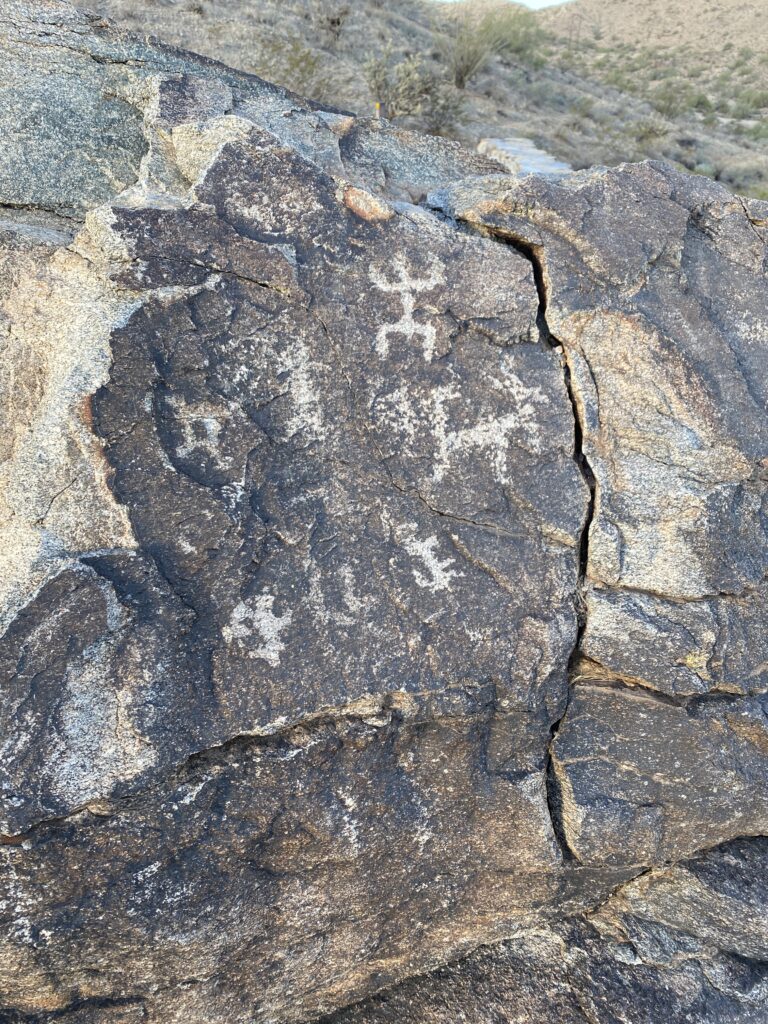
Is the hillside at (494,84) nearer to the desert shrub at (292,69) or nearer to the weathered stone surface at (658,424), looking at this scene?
the desert shrub at (292,69)

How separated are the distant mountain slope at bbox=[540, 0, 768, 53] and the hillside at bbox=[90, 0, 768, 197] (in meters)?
4.70

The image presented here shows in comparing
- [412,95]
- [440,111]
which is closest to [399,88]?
[412,95]

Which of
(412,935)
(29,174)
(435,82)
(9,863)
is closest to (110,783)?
(9,863)

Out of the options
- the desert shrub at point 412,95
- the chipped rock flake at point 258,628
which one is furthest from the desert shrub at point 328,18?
the chipped rock flake at point 258,628

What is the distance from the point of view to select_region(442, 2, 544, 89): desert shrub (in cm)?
1058

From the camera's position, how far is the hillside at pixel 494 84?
7.04m

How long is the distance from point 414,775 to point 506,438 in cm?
89

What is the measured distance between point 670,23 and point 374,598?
99.1ft

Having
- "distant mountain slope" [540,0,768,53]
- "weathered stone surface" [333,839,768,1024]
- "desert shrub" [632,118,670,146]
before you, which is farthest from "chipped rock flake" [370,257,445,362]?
"distant mountain slope" [540,0,768,53]

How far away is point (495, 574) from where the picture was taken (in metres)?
1.92

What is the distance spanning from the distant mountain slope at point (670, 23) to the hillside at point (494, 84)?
4.70 meters

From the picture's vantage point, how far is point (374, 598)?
1.83 meters

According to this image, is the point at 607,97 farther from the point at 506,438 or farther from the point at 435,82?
the point at 506,438

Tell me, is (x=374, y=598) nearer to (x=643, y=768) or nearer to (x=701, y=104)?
(x=643, y=768)
